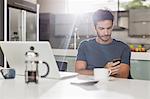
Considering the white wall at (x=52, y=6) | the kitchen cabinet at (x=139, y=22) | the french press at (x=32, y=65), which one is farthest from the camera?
the white wall at (x=52, y=6)

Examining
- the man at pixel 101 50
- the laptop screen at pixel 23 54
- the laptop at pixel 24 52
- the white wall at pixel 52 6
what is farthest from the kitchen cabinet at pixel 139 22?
the laptop screen at pixel 23 54

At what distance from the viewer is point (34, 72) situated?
1.37m

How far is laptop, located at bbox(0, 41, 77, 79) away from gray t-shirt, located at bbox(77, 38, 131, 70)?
1.85 feet

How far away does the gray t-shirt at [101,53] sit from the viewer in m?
2.20

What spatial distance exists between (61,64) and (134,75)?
107cm

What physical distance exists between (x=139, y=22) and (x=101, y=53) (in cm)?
172

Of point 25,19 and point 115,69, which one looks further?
point 25,19

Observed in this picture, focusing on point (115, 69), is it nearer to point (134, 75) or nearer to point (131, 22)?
point (134, 75)

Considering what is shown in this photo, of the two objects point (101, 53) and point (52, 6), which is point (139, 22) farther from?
point (101, 53)

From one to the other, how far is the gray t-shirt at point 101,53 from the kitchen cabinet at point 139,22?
5.27 feet

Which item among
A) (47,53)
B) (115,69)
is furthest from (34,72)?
(115,69)

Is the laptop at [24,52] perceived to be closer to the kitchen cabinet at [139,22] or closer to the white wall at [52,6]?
the kitchen cabinet at [139,22]

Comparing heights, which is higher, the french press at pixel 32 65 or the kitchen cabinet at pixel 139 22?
the kitchen cabinet at pixel 139 22

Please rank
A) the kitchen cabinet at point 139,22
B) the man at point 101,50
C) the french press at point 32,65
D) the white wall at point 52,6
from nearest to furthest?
1. the french press at point 32,65
2. the man at point 101,50
3. the kitchen cabinet at point 139,22
4. the white wall at point 52,6
